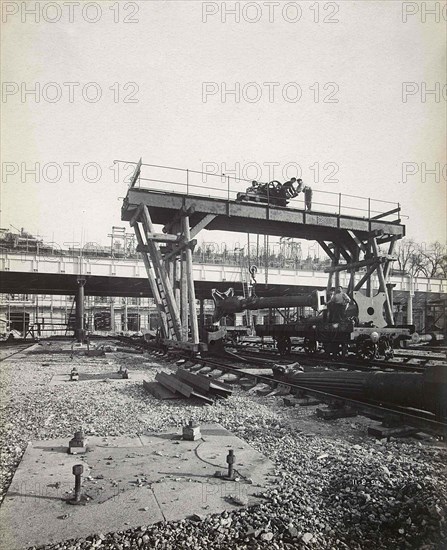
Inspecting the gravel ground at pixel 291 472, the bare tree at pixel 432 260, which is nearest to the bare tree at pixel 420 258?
the bare tree at pixel 432 260

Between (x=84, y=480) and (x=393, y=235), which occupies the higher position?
(x=393, y=235)

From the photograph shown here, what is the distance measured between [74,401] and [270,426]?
3.24 m

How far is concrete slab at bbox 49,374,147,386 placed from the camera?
885cm

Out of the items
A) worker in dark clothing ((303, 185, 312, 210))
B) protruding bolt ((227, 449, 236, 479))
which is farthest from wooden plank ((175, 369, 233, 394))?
worker in dark clothing ((303, 185, 312, 210))

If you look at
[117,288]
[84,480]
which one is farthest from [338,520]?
[117,288]

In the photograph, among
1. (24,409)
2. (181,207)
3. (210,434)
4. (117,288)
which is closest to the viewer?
(210,434)

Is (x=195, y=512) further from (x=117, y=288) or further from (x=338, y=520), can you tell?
(x=117, y=288)

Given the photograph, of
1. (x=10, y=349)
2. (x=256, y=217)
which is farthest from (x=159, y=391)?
(x=10, y=349)

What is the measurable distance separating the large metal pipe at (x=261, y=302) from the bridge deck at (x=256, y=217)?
2.39 meters

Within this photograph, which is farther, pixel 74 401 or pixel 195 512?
pixel 74 401

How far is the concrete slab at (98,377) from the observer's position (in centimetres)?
885

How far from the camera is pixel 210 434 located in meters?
4.74

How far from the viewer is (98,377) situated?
9.41 m

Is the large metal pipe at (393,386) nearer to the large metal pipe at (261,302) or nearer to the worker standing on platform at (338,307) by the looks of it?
the worker standing on platform at (338,307)
